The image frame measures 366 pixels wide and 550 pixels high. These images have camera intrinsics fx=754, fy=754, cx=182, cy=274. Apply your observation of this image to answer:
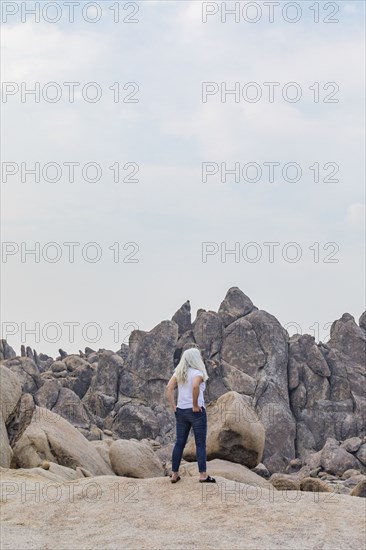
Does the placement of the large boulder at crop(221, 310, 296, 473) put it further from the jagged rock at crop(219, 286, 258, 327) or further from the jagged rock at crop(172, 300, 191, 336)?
the jagged rock at crop(172, 300, 191, 336)

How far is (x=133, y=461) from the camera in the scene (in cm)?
2509

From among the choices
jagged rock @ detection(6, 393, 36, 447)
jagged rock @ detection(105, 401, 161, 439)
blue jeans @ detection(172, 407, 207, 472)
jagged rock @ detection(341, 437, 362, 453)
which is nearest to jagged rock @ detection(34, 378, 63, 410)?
jagged rock @ detection(105, 401, 161, 439)

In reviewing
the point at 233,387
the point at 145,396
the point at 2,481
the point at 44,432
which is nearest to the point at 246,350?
the point at 233,387

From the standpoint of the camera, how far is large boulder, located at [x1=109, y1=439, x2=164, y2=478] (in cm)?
2497

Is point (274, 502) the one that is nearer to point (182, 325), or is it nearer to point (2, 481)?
point (2, 481)

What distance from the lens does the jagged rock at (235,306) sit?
93.6m

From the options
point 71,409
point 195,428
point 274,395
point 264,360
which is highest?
point 195,428

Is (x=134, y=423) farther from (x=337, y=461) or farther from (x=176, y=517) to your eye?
(x=176, y=517)

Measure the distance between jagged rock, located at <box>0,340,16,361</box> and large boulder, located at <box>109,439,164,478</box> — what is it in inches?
2432

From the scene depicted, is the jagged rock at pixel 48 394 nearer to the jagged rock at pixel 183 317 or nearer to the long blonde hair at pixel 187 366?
the jagged rock at pixel 183 317

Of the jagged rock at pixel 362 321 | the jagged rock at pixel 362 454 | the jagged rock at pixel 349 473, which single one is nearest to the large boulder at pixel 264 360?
the jagged rock at pixel 362 454

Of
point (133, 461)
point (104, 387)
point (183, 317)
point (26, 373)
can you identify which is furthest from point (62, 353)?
point (133, 461)

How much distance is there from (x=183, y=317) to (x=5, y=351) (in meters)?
22.1

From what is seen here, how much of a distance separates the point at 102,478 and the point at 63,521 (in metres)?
2.57
